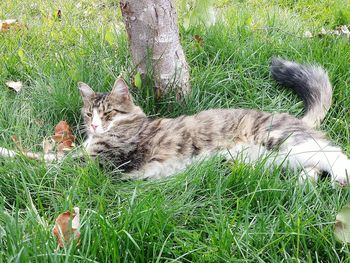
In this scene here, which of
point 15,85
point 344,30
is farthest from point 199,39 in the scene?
point 15,85

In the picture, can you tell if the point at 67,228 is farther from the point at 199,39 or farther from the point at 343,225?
the point at 199,39

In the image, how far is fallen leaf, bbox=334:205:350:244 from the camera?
1.68m

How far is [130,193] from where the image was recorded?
2277 mm

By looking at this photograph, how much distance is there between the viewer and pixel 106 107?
3.13 meters

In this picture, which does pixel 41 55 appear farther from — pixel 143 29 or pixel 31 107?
pixel 143 29

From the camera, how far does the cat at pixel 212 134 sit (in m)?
2.61

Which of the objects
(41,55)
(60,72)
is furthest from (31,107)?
(41,55)

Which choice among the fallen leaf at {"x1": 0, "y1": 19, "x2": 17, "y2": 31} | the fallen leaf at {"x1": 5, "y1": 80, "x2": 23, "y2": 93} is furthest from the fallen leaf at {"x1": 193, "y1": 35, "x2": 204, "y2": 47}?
the fallen leaf at {"x1": 0, "y1": 19, "x2": 17, "y2": 31}

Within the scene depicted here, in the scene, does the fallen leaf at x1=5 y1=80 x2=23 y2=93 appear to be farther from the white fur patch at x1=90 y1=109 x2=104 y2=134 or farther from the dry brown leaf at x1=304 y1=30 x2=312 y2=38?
the dry brown leaf at x1=304 y1=30 x2=312 y2=38

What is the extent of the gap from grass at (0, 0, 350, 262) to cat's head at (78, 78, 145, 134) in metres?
0.11

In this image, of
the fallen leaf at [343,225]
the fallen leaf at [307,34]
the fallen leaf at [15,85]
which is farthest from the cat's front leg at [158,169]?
the fallen leaf at [307,34]

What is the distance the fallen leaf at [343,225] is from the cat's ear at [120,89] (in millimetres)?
1757

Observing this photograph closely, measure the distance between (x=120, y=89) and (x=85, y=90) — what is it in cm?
24

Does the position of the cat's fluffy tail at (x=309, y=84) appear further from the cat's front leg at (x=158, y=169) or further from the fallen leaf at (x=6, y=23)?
the fallen leaf at (x=6, y=23)
